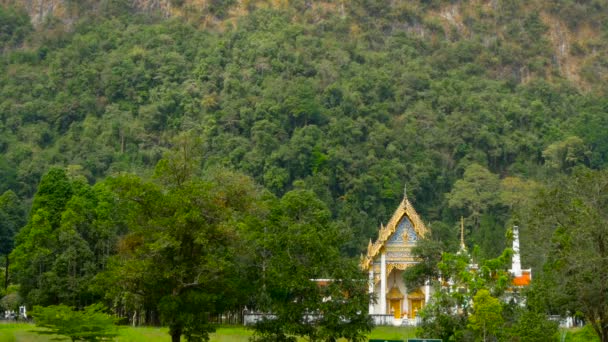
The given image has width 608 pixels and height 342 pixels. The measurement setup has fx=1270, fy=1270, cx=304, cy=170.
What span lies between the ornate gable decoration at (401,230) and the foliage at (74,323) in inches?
1049

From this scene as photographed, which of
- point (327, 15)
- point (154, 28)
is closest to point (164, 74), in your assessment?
point (154, 28)

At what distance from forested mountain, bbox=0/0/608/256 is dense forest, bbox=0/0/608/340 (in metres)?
0.24

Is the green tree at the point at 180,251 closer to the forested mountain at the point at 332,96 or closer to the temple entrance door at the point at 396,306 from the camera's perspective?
the temple entrance door at the point at 396,306

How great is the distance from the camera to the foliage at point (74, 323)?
45906mm

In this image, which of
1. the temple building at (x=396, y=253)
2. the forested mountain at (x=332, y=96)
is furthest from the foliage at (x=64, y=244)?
the forested mountain at (x=332, y=96)

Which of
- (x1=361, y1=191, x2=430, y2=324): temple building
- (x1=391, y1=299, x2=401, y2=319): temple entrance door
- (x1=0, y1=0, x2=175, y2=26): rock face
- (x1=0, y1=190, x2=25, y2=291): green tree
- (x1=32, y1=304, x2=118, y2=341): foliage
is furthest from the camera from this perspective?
(x1=0, y1=0, x2=175, y2=26): rock face

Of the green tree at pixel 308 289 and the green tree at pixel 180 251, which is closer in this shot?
the green tree at pixel 180 251

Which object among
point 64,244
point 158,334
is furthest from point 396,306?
point 158,334

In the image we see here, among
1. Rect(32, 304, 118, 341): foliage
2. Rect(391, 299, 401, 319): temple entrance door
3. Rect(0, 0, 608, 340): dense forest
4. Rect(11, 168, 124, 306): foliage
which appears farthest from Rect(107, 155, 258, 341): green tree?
Rect(0, 0, 608, 340): dense forest

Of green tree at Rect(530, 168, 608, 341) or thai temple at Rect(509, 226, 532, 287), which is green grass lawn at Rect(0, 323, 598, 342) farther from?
thai temple at Rect(509, 226, 532, 287)

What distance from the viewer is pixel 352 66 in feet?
467

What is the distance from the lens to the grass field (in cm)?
5050

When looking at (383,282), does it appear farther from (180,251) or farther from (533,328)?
(533,328)

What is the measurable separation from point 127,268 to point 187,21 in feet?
358
